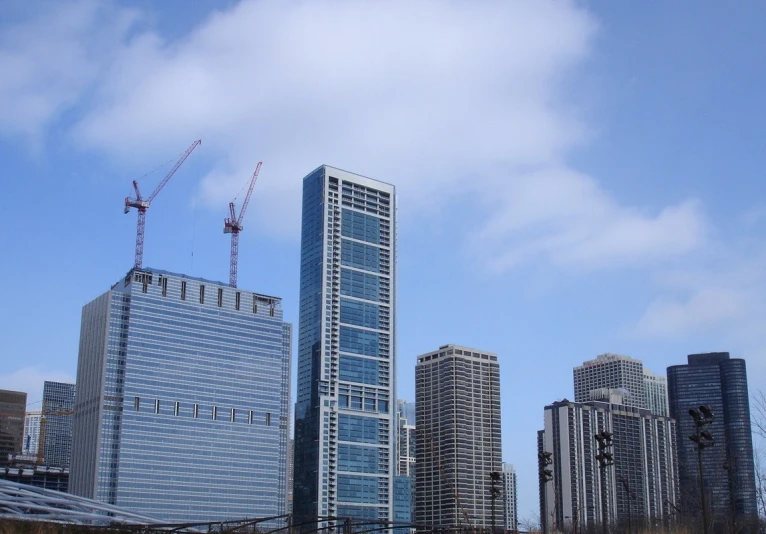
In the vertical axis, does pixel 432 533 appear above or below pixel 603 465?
below

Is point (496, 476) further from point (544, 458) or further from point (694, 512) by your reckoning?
point (694, 512)

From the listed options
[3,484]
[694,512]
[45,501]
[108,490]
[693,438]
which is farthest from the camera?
[108,490]

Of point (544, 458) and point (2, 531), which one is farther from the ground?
point (544, 458)

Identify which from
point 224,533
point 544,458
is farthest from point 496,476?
point 224,533

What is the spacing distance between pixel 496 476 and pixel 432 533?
8.69 meters

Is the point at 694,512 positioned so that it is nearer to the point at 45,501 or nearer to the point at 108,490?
the point at 45,501

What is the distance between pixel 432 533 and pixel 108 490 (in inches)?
6386

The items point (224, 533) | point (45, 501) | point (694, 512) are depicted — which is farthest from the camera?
point (694, 512)

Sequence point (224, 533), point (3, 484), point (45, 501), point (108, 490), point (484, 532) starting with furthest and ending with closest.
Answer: point (108, 490) < point (3, 484) < point (45, 501) < point (484, 532) < point (224, 533)

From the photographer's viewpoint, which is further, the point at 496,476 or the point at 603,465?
the point at 496,476

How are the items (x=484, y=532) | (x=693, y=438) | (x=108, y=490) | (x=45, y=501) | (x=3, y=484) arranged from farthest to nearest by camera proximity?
(x=108, y=490), (x=3, y=484), (x=45, y=501), (x=484, y=532), (x=693, y=438)

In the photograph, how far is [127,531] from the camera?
1945 inches

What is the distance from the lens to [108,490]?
199375 mm

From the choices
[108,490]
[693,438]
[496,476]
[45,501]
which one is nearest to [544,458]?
[496,476]
